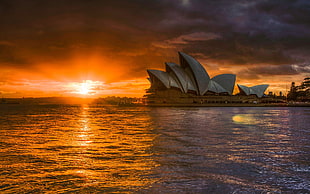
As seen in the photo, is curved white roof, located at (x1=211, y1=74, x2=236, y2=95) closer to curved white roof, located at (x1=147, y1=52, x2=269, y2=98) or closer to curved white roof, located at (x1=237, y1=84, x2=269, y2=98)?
curved white roof, located at (x1=147, y1=52, x2=269, y2=98)

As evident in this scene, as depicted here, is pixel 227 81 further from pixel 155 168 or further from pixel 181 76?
pixel 155 168

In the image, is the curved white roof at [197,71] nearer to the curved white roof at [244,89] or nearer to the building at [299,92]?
the curved white roof at [244,89]

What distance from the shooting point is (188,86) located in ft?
279

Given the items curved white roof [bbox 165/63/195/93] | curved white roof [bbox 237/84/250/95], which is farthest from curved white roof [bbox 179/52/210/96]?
curved white roof [bbox 237/84/250/95]

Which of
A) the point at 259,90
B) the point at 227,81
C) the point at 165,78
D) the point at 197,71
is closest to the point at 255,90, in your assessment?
the point at 259,90

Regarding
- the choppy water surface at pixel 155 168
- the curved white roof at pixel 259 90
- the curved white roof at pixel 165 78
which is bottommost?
the choppy water surface at pixel 155 168

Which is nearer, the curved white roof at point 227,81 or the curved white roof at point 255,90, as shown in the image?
the curved white roof at point 227,81

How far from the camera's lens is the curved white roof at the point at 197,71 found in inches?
3076

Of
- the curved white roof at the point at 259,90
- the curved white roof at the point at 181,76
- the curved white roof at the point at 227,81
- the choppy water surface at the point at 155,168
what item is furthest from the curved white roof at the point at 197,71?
the choppy water surface at the point at 155,168

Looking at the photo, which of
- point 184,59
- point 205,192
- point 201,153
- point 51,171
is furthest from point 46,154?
point 184,59

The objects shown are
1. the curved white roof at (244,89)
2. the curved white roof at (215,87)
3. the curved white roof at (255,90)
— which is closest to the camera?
the curved white roof at (215,87)

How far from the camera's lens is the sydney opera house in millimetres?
81456

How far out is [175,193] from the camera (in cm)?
580

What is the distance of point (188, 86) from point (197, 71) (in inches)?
273
